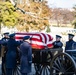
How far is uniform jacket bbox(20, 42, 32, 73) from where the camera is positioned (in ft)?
24.5

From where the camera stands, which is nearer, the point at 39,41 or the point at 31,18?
the point at 39,41

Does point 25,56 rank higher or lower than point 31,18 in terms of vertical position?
lower

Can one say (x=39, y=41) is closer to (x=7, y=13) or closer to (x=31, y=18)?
(x=7, y=13)

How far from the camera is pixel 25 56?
7.54m

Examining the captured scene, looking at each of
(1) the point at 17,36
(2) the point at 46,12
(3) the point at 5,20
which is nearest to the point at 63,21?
(2) the point at 46,12

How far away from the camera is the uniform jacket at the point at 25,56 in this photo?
746 centimetres

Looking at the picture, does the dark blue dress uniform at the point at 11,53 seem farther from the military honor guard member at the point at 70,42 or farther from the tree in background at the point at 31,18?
the tree in background at the point at 31,18

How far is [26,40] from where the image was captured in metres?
7.52

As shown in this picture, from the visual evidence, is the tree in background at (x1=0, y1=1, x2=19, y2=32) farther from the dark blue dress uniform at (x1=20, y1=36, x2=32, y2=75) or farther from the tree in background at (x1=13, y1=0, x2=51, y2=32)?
the dark blue dress uniform at (x1=20, y1=36, x2=32, y2=75)

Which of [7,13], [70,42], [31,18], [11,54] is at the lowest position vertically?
[11,54]

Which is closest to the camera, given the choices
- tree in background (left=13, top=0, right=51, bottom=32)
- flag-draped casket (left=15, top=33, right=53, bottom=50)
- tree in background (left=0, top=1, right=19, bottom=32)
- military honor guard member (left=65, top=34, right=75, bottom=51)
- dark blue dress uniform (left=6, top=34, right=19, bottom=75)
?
dark blue dress uniform (left=6, top=34, right=19, bottom=75)

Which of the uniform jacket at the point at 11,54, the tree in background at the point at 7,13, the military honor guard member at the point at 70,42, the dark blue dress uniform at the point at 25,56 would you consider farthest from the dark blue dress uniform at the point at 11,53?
the tree in background at the point at 7,13

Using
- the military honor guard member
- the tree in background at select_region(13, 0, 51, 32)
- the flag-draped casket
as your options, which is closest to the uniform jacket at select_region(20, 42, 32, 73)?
the flag-draped casket

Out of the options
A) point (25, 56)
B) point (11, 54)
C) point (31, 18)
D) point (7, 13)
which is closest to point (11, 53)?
point (11, 54)
